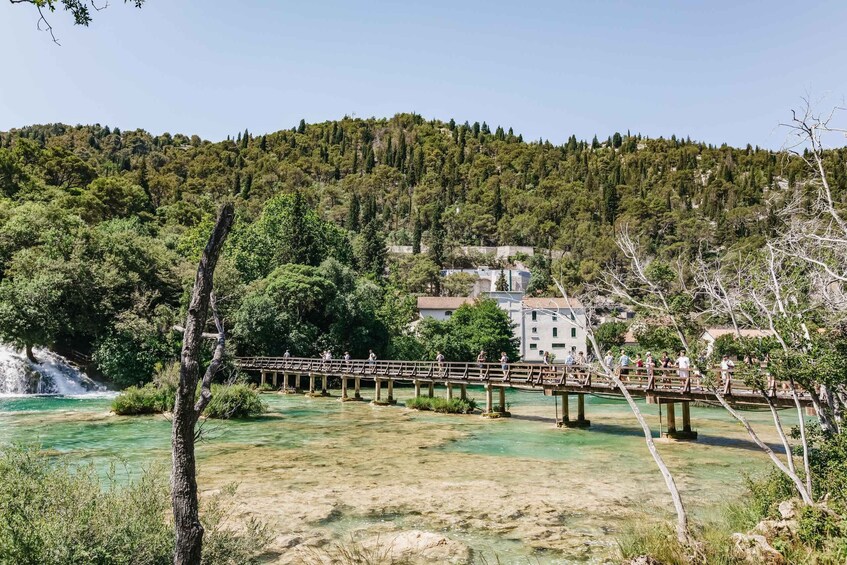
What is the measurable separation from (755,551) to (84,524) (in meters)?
8.51

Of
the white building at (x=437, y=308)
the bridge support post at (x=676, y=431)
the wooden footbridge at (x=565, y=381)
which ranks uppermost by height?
the white building at (x=437, y=308)

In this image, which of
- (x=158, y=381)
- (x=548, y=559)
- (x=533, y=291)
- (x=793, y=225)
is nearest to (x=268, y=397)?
(x=158, y=381)

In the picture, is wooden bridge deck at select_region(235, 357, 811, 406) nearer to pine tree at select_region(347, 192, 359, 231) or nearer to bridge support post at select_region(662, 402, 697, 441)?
bridge support post at select_region(662, 402, 697, 441)

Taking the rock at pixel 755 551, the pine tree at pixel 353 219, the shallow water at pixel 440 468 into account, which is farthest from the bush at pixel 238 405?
the pine tree at pixel 353 219

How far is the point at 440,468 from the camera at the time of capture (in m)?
18.0

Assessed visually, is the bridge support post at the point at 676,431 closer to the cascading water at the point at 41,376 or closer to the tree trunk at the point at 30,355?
the cascading water at the point at 41,376

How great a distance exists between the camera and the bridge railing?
21.2m

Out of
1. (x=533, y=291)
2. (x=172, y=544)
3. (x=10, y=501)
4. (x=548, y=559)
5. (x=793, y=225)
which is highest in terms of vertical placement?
(x=533, y=291)

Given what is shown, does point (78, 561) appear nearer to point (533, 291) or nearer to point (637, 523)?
point (637, 523)

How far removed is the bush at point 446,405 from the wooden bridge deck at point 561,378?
111 centimetres

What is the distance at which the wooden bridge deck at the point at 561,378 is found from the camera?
20.6 m

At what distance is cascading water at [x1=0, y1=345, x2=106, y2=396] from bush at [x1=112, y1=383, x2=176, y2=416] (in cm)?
1410

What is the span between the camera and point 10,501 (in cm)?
738

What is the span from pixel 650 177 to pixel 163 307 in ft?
584
